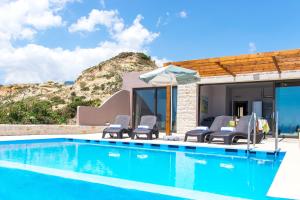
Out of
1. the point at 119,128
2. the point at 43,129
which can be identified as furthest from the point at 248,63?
the point at 43,129

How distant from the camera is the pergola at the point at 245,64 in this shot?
11.3 m

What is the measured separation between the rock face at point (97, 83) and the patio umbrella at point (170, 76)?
25337mm

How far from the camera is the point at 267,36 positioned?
995 inches

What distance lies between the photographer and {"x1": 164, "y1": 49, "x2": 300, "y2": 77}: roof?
37.1 ft

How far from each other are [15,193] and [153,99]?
13.8 m

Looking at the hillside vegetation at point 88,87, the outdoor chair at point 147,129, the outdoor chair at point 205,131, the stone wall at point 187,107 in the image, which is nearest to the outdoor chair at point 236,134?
the outdoor chair at point 205,131

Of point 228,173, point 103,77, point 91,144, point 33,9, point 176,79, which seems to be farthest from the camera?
point 103,77

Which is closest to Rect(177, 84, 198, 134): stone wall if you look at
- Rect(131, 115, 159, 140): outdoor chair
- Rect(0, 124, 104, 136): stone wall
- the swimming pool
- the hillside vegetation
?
Rect(131, 115, 159, 140): outdoor chair

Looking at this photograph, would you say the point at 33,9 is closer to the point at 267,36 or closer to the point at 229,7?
the point at 229,7

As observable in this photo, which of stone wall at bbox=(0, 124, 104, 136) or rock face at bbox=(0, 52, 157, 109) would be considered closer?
stone wall at bbox=(0, 124, 104, 136)

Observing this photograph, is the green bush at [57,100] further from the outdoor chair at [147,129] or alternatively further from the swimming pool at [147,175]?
the swimming pool at [147,175]

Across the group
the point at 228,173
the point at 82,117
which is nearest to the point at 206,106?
the point at 82,117

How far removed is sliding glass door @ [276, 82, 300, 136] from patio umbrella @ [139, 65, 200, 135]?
3.94 m

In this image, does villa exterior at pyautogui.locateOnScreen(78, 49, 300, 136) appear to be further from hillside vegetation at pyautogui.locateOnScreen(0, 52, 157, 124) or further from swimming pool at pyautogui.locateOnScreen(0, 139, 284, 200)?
hillside vegetation at pyautogui.locateOnScreen(0, 52, 157, 124)
